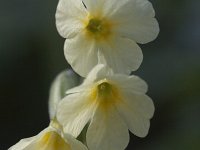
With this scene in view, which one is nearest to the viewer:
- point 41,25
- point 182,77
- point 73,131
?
point 73,131

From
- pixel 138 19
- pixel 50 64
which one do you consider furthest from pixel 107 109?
pixel 50 64

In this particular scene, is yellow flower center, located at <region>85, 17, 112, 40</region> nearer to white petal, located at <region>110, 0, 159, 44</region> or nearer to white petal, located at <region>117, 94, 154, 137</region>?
white petal, located at <region>110, 0, 159, 44</region>

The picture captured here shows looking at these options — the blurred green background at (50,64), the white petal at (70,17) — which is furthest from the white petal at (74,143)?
the blurred green background at (50,64)

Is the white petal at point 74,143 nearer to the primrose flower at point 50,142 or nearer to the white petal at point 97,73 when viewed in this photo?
the primrose flower at point 50,142

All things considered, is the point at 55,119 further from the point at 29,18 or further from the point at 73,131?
the point at 29,18

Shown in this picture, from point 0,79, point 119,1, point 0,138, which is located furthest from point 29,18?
point 119,1

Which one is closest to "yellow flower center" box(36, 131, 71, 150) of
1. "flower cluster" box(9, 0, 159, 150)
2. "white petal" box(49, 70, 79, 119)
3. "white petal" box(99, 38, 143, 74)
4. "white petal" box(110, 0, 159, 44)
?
"flower cluster" box(9, 0, 159, 150)
